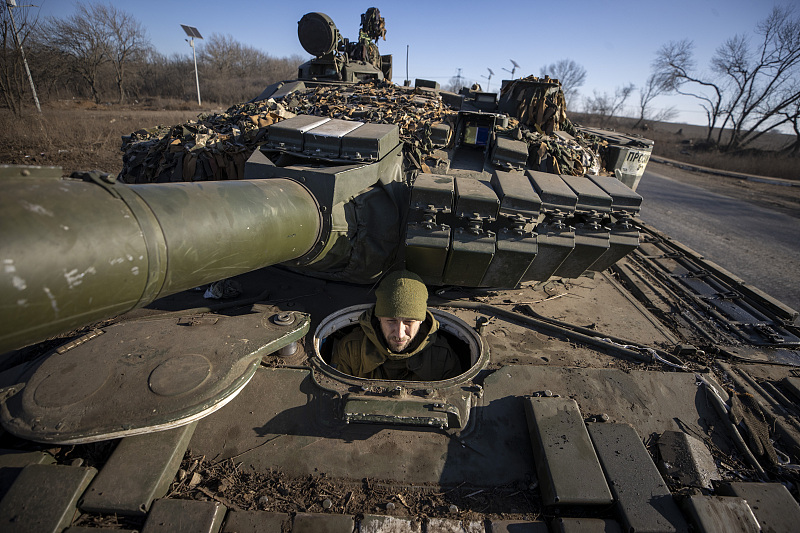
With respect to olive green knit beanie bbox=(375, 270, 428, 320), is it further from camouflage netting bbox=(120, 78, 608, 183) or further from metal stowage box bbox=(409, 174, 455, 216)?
camouflage netting bbox=(120, 78, 608, 183)

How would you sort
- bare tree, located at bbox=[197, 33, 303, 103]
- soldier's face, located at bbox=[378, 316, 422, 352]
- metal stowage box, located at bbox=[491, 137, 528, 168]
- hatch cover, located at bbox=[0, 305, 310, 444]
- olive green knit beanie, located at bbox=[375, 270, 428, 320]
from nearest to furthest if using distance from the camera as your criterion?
hatch cover, located at bbox=[0, 305, 310, 444] < olive green knit beanie, located at bbox=[375, 270, 428, 320] < soldier's face, located at bbox=[378, 316, 422, 352] < metal stowage box, located at bbox=[491, 137, 528, 168] < bare tree, located at bbox=[197, 33, 303, 103]

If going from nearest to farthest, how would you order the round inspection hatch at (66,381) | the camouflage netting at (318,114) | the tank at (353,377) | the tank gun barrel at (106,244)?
the tank gun barrel at (106,244), the tank at (353,377), the round inspection hatch at (66,381), the camouflage netting at (318,114)

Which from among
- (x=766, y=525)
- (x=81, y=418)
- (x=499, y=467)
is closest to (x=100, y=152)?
(x=81, y=418)

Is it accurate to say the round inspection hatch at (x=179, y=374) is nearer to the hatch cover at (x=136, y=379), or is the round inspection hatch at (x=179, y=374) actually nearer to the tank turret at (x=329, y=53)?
the hatch cover at (x=136, y=379)

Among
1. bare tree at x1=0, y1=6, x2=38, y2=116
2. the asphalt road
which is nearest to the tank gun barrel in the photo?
the asphalt road

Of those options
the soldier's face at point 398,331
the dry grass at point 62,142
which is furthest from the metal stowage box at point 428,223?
the dry grass at point 62,142

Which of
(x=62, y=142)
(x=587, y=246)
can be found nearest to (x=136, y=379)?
(x=587, y=246)

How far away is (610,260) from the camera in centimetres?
416

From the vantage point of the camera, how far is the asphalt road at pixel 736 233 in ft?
31.2

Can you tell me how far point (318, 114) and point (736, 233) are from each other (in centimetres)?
1336

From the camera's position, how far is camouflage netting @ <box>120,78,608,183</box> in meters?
4.88

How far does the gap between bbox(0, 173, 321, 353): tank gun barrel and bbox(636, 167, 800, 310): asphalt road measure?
405 inches

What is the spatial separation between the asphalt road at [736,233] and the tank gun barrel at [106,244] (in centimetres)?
1029

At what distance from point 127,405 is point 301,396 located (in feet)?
3.35
